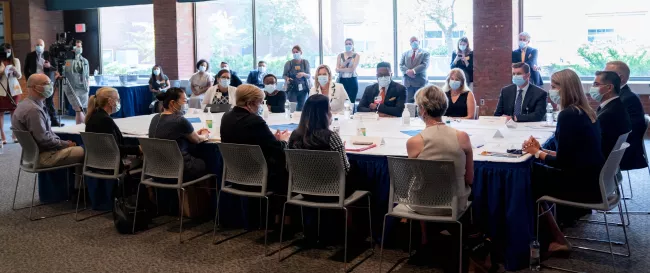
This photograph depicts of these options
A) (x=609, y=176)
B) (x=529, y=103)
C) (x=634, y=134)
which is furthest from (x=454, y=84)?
(x=609, y=176)

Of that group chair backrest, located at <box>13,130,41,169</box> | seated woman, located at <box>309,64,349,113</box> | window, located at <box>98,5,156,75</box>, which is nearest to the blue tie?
seated woman, located at <box>309,64,349,113</box>

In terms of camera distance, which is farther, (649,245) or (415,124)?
(415,124)

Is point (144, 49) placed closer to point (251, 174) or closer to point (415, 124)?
point (415, 124)

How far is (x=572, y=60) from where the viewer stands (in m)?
11.3

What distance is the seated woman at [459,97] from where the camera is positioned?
6891 mm

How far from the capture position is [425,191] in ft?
12.9

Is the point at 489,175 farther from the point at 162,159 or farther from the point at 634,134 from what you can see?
the point at 162,159

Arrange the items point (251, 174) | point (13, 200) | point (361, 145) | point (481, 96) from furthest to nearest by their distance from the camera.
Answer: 1. point (481, 96)
2. point (13, 200)
3. point (361, 145)
4. point (251, 174)

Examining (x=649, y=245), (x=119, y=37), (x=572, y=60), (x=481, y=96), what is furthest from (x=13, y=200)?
(x=119, y=37)

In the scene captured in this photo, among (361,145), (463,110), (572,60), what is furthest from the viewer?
(572,60)

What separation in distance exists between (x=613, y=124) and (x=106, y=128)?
3.95 metres

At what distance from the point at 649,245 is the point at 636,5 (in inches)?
283

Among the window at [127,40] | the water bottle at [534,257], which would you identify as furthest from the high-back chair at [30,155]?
the window at [127,40]

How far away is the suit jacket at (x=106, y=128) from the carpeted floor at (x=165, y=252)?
62cm
